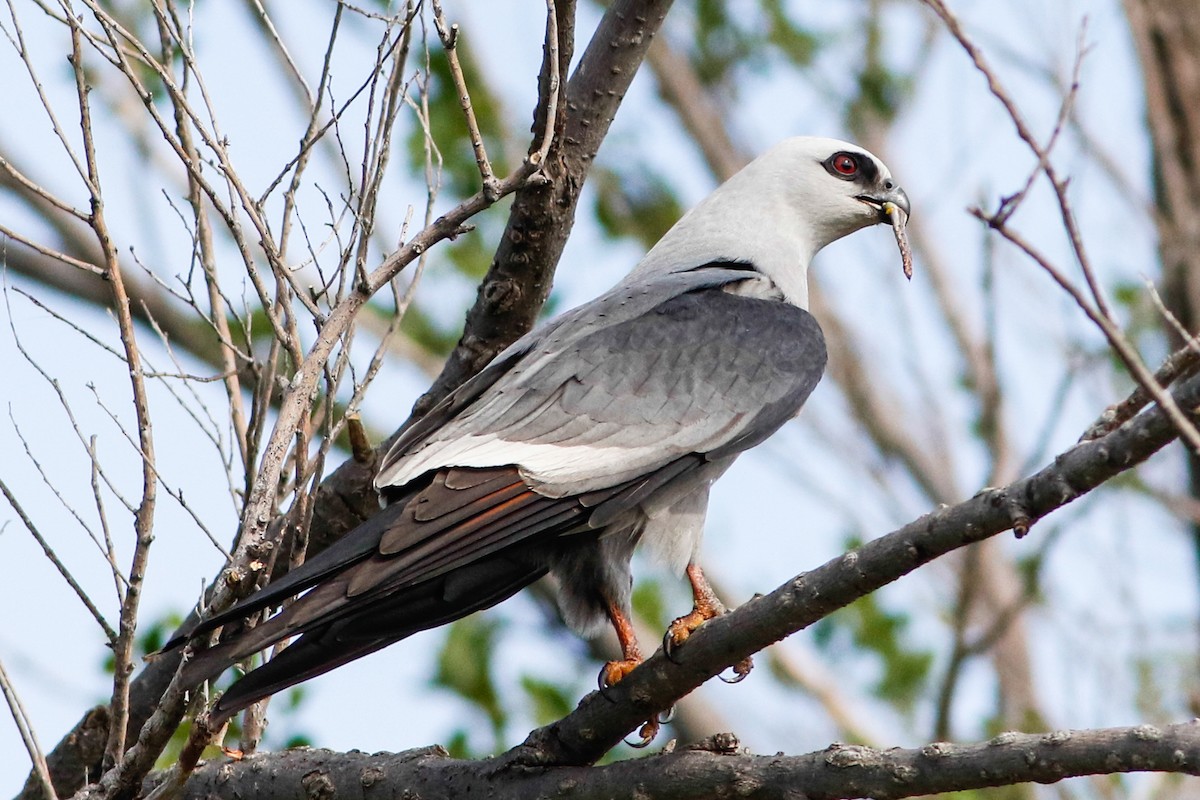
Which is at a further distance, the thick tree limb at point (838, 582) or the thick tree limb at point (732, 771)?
the thick tree limb at point (732, 771)

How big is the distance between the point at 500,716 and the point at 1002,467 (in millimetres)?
3112

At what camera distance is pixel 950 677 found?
21.3 feet

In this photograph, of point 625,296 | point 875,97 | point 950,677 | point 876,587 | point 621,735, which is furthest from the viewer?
point 875,97

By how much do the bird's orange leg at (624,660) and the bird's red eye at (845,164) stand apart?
2292 mm

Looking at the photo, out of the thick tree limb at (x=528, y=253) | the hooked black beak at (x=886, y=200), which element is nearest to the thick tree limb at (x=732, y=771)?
the thick tree limb at (x=528, y=253)

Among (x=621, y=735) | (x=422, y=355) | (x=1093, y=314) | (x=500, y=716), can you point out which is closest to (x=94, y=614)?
(x=621, y=735)

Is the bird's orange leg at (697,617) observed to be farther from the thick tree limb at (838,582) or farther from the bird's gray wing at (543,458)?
the bird's gray wing at (543,458)

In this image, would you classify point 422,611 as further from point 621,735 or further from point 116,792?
point 116,792

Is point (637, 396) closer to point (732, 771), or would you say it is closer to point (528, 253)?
point (528, 253)

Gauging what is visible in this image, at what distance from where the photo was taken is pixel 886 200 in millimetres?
5465

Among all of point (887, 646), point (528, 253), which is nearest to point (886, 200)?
point (528, 253)

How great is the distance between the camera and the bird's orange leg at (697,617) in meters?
3.42

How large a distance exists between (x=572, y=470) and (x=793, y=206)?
6.81 feet

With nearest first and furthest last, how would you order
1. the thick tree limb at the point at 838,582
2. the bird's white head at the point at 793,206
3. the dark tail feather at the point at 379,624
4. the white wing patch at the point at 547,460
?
1. the thick tree limb at the point at 838,582
2. the dark tail feather at the point at 379,624
3. the white wing patch at the point at 547,460
4. the bird's white head at the point at 793,206
